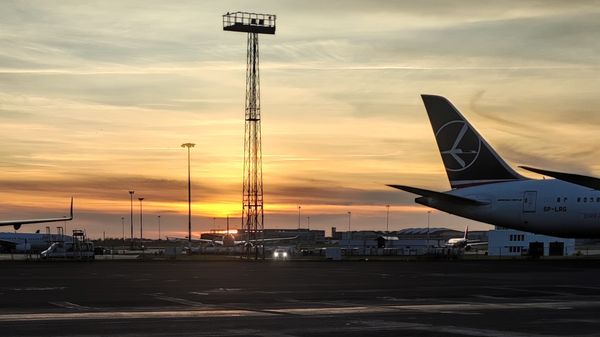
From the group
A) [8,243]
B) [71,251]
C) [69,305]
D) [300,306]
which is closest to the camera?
[300,306]

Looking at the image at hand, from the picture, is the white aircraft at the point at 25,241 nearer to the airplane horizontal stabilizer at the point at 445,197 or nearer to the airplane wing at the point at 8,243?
the airplane wing at the point at 8,243

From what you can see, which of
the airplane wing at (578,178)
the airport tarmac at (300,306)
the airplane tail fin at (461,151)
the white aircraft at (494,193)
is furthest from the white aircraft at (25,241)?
the airport tarmac at (300,306)

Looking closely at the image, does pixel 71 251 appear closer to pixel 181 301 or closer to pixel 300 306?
pixel 181 301

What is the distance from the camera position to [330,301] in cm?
2786

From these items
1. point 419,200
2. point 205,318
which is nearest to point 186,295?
point 205,318

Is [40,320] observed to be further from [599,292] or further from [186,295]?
[599,292]

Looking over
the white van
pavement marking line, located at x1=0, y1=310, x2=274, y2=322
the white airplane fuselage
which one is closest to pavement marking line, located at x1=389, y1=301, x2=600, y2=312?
pavement marking line, located at x1=0, y1=310, x2=274, y2=322

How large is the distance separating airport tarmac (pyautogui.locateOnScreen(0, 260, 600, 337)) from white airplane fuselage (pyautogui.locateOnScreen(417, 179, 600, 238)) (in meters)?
24.8

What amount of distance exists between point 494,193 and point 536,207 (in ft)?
11.1

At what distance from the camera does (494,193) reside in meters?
68.8

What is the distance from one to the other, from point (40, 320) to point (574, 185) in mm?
51569

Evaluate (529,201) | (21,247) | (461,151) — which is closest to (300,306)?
(529,201)

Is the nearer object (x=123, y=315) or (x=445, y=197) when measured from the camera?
(x=123, y=315)

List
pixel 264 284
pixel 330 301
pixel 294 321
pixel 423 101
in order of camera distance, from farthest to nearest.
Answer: pixel 423 101, pixel 264 284, pixel 330 301, pixel 294 321
